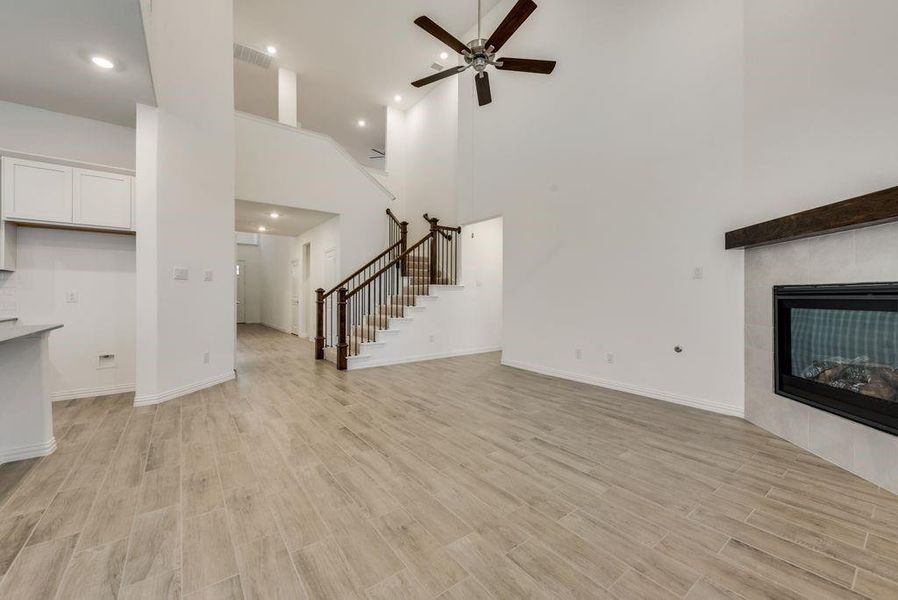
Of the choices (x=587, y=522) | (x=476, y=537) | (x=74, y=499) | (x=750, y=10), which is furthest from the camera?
(x=750, y=10)

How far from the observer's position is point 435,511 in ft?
5.91

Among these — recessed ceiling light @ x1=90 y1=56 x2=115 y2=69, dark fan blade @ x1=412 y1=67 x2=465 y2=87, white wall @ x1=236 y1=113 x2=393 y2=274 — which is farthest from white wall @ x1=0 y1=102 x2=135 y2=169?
dark fan blade @ x1=412 y1=67 x2=465 y2=87

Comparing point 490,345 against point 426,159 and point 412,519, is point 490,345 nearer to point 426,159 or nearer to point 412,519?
point 426,159

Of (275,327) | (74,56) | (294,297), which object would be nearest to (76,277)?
(74,56)

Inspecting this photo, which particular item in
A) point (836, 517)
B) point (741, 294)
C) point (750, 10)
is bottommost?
point (836, 517)

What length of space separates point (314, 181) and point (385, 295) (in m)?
2.44

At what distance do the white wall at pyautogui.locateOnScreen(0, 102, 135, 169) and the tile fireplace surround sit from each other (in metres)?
6.38

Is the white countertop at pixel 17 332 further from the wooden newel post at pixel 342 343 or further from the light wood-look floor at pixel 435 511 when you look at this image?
the wooden newel post at pixel 342 343

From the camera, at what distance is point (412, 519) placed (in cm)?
174

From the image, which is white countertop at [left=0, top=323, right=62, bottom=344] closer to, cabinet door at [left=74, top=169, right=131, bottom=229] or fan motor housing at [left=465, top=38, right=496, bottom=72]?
cabinet door at [left=74, top=169, right=131, bottom=229]

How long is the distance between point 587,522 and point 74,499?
2745 mm

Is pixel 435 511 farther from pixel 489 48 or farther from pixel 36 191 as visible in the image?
pixel 36 191

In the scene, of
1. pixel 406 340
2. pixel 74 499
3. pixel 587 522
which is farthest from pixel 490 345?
pixel 74 499

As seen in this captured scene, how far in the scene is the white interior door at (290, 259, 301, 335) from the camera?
9.12 metres
